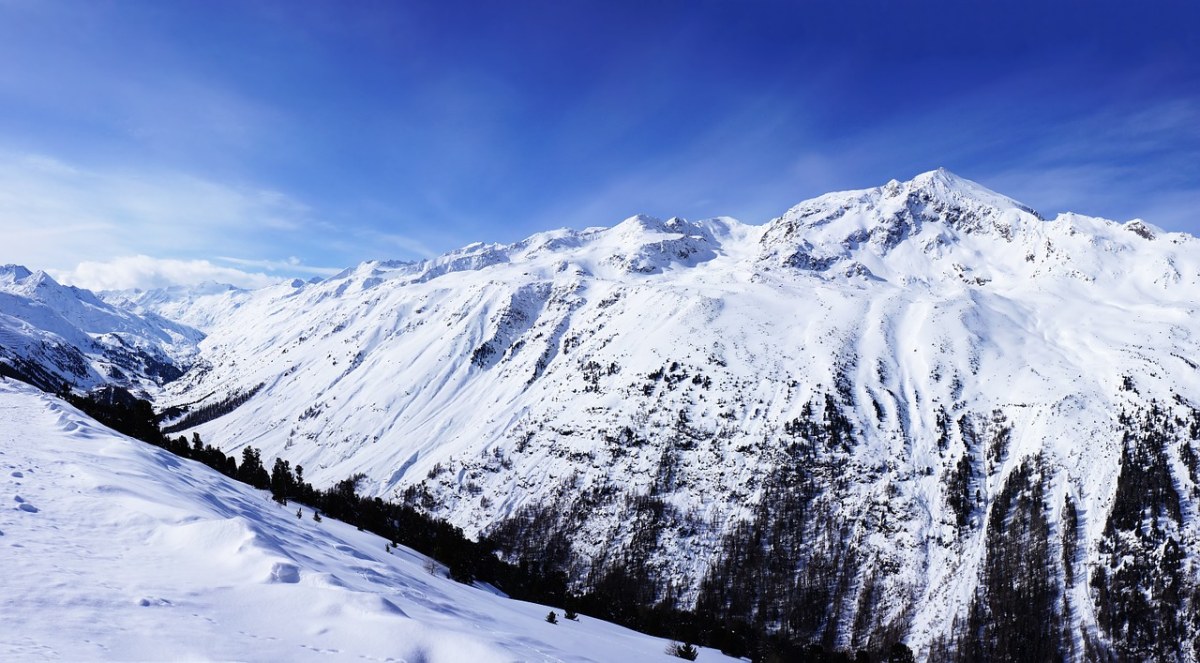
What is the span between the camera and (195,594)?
8836mm

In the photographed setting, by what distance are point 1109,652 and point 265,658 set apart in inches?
4720

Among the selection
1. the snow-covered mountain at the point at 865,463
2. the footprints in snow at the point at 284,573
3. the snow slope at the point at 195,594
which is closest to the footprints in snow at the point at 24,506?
the snow slope at the point at 195,594

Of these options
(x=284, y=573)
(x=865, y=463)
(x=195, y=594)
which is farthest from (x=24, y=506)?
(x=865, y=463)

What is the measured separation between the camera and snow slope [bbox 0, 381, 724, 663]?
7250 millimetres

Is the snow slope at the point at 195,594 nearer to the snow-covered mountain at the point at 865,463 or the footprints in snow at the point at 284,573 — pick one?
the footprints in snow at the point at 284,573

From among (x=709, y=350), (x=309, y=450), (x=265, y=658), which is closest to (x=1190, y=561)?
(x=709, y=350)

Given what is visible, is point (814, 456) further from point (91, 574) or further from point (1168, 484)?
point (91, 574)

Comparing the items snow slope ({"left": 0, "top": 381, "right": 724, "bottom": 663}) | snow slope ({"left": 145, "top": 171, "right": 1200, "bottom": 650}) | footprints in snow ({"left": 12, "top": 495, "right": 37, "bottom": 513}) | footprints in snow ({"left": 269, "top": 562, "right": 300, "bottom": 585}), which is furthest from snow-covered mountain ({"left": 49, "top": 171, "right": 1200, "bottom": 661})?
footprints in snow ({"left": 12, "top": 495, "right": 37, "bottom": 513})

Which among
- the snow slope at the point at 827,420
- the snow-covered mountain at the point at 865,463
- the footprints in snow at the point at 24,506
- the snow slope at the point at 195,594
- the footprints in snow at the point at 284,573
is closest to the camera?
the snow slope at the point at 195,594

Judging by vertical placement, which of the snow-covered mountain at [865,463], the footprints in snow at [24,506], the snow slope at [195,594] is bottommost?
the footprints in snow at [24,506]

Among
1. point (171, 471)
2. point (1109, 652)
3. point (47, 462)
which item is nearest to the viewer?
point (47, 462)

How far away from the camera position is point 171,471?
18984 millimetres

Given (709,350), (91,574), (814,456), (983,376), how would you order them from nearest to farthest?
(91,574), (814,456), (983,376), (709,350)

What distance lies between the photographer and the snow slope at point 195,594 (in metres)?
7.25
